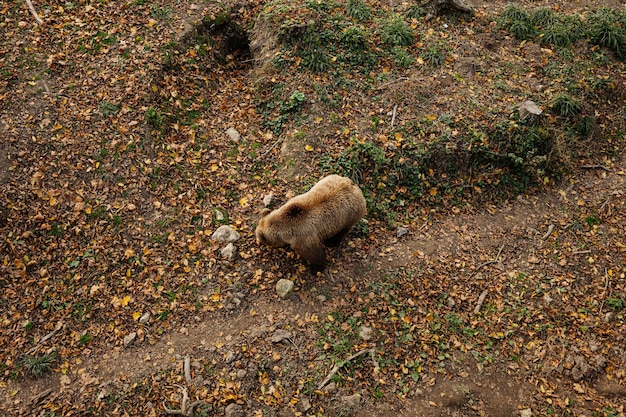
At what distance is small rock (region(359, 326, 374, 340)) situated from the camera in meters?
6.50

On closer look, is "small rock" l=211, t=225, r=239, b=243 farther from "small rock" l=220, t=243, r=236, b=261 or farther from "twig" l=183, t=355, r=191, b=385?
"twig" l=183, t=355, r=191, b=385

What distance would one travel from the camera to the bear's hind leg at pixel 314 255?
6703mm

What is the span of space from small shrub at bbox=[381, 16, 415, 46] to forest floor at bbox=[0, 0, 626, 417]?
42 cm

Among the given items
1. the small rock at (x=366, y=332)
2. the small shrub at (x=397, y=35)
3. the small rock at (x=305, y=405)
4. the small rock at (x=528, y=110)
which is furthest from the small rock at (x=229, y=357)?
the small shrub at (x=397, y=35)

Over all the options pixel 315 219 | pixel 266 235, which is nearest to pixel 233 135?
pixel 266 235

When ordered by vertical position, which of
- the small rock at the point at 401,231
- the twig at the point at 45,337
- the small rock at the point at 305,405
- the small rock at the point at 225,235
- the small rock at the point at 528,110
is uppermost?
the small rock at the point at 528,110

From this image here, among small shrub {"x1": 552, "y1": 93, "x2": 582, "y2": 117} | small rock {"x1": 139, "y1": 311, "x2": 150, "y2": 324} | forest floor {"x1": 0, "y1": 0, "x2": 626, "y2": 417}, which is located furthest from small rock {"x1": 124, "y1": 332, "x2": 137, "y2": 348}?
small shrub {"x1": 552, "y1": 93, "x2": 582, "y2": 117}

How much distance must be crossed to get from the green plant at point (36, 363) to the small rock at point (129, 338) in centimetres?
→ 102

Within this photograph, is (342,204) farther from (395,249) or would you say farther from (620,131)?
(620,131)

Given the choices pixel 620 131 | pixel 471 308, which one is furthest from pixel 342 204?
pixel 620 131

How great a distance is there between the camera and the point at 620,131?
9.68 metres

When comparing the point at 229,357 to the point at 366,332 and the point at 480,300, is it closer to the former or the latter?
the point at 366,332

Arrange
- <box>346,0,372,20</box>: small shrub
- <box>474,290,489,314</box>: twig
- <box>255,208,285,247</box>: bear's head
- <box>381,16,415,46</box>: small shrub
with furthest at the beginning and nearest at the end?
<box>346,0,372,20</box>: small shrub
<box>381,16,415,46</box>: small shrub
<box>474,290,489,314</box>: twig
<box>255,208,285,247</box>: bear's head

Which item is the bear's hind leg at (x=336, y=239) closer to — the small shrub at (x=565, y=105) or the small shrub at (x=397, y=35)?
the small shrub at (x=397, y=35)
